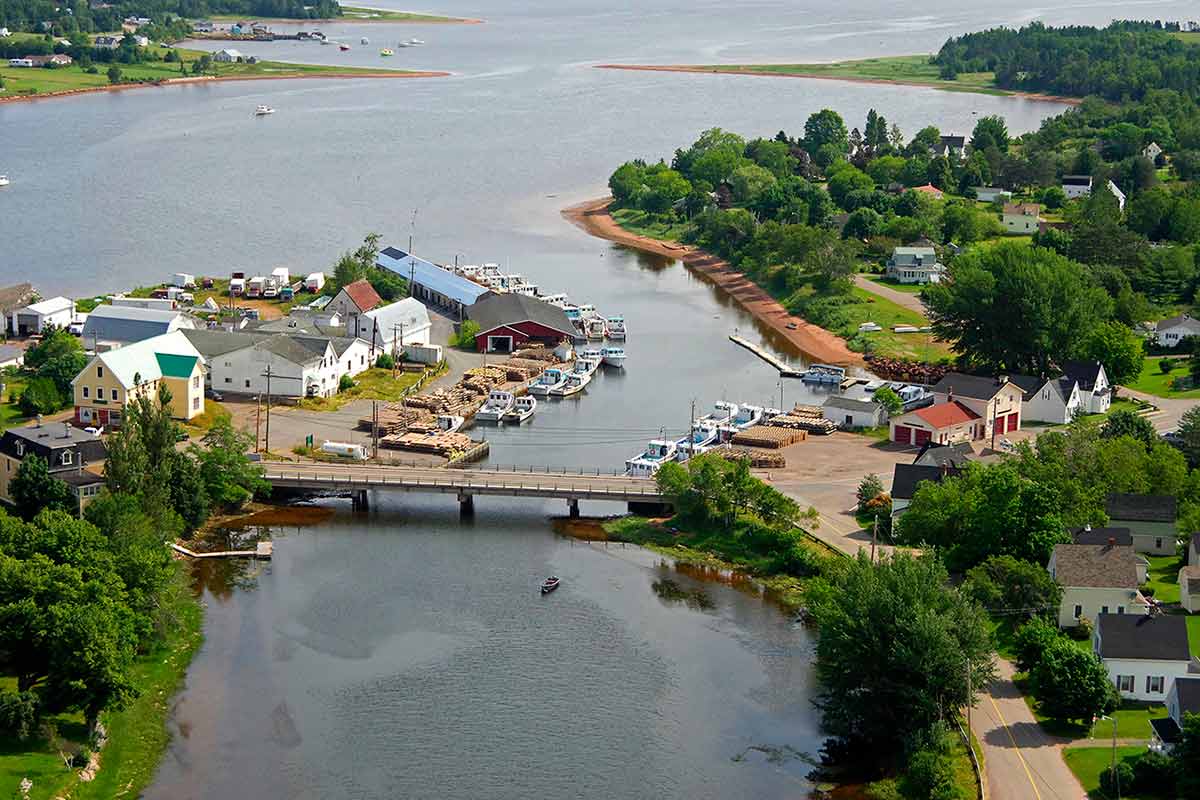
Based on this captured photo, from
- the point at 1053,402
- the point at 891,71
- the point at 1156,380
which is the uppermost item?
the point at 891,71

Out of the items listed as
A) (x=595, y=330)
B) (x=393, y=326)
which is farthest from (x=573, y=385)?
(x=595, y=330)

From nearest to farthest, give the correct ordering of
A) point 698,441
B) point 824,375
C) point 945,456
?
point 945,456 < point 698,441 < point 824,375

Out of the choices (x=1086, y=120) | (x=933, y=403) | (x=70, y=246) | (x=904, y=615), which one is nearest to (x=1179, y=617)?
Result: (x=904, y=615)

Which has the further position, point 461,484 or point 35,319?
point 35,319

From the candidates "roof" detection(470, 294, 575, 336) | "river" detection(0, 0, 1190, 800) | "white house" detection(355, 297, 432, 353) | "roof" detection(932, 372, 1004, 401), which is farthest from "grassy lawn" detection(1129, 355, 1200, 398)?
"white house" detection(355, 297, 432, 353)

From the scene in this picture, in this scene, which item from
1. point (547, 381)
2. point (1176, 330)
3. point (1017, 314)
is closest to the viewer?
point (1017, 314)

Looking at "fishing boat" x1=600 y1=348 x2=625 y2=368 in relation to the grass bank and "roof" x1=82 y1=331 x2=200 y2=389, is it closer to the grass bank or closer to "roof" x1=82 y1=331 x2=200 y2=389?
"roof" x1=82 y1=331 x2=200 y2=389

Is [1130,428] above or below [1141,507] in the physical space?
above

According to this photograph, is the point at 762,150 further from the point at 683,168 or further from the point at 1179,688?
the point at 1179,688

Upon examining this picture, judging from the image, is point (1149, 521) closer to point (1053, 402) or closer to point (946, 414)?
point (946, 414)
